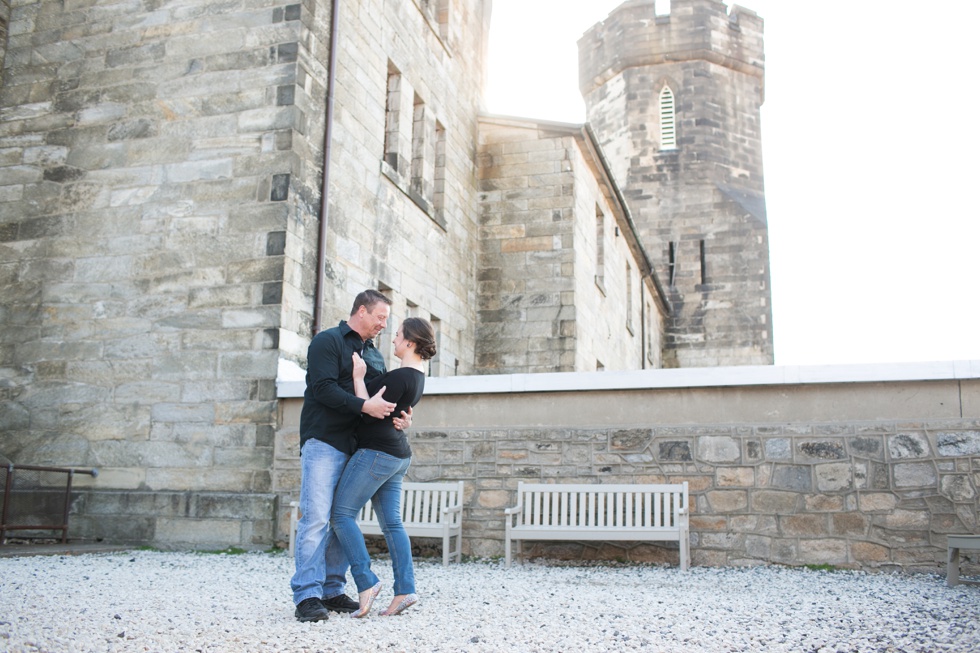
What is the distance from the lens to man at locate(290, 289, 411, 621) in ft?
14.3

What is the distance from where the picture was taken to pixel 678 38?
87.1ft

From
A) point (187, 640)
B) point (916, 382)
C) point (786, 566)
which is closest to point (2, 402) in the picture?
point (187, 640)

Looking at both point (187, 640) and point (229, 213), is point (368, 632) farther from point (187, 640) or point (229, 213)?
point (229, 213)

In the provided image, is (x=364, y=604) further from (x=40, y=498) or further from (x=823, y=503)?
(x=40, y=498)

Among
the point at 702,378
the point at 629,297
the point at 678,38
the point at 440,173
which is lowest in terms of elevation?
the point at 702,378

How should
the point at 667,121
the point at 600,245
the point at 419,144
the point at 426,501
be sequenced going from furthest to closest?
the point at 667,121
the point at 600,245
the point at 419,144
the point at 426,501

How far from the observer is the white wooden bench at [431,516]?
7.24 meters

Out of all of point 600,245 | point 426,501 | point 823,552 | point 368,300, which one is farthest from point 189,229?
point 600,245

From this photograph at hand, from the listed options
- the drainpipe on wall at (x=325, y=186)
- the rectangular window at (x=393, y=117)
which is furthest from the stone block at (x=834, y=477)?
the rectangular window at (x=393, y=117)

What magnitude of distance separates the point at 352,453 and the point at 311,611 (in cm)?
77

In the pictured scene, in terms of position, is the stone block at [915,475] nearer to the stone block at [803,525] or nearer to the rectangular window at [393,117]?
the stone block at [803,525]

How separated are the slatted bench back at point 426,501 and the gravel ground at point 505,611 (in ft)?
2.00

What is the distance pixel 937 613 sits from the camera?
4883 millimetres

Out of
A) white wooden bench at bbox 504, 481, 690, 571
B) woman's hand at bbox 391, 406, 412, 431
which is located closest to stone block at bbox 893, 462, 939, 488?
white wooden bench at bbox 504, 481, 690, 571
